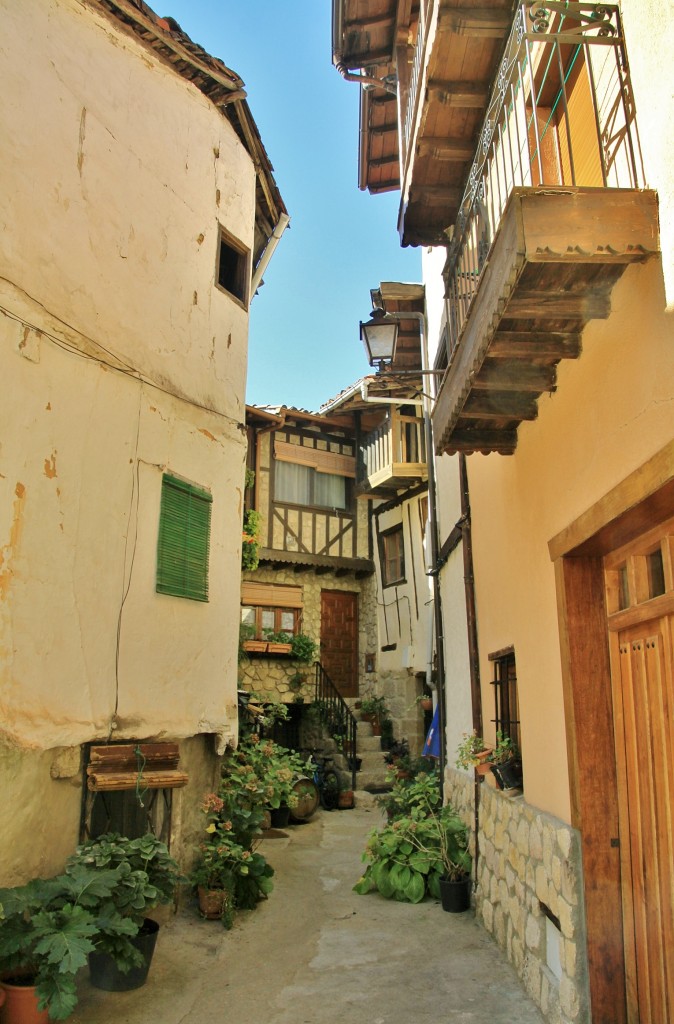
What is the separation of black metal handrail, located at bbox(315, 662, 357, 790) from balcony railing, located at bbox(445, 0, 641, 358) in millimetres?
11254

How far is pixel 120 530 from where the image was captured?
21.7 ft

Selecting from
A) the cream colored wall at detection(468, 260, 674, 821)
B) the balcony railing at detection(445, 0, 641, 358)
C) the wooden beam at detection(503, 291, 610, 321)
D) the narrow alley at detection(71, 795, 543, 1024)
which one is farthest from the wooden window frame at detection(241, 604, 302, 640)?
the wooden beam at detection(503, 291, 610, 321)

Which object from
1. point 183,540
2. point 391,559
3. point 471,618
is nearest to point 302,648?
Answer: point 391,559

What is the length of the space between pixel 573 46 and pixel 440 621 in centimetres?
708

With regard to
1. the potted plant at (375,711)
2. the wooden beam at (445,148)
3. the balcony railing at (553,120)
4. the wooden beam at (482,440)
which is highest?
the wooden beam at (445,148)

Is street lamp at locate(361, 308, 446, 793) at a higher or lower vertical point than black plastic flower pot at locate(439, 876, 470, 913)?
higher

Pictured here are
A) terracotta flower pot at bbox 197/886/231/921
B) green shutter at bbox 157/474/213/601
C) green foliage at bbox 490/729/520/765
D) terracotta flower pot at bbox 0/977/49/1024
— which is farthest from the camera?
green shutter at bbox 157/474/213/601

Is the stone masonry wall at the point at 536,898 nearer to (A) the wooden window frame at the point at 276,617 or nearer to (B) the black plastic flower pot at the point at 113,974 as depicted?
(B) the black plastic flower pot at the point at 113,974

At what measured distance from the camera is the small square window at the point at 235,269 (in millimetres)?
9219

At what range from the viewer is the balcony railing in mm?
3539

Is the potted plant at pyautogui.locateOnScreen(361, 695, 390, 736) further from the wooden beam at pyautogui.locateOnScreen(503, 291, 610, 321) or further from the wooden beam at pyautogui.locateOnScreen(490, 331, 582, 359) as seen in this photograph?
the wooden beam at pyautogui.locateOnScreen(503, 291, 610, 321)

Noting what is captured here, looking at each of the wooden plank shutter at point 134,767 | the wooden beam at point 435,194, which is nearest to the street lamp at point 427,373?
the wooden beam at point 435,194

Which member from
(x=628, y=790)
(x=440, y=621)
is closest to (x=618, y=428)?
(x=628, y=790)

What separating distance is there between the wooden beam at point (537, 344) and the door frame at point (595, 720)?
2.82 feet
